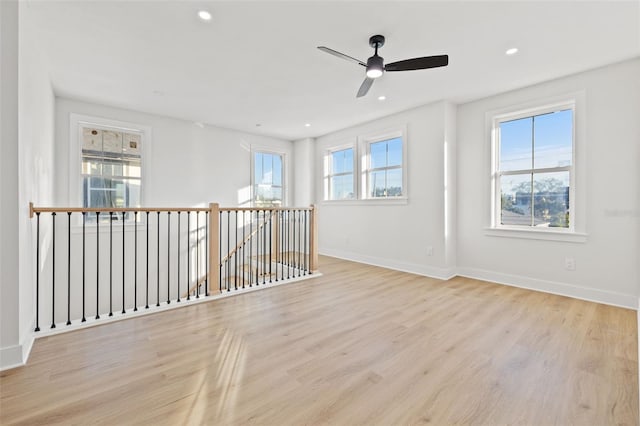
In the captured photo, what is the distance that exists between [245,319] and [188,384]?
3.37ft

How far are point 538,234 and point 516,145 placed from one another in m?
1.26

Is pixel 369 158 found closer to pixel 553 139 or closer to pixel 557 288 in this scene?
pixel 553 139

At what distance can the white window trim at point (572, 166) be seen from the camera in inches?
134

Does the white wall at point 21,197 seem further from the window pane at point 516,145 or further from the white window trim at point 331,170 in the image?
the window pane at point 516,145

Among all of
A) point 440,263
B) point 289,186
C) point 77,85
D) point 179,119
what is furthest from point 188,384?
point 289,186

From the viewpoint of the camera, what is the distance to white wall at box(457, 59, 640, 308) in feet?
10.2

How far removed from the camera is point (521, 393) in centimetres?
172

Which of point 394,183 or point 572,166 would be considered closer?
point 572,166

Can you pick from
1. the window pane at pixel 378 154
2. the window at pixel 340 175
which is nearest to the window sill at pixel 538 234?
the window pane at pixel 378 154

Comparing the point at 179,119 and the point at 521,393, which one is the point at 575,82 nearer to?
the point at 521,393

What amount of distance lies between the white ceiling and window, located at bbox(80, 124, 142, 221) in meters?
0.60

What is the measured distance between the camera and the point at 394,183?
16.9 feet

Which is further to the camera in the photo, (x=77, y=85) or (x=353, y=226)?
(x=353, y=226)

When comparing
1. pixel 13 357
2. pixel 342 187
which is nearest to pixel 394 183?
pixel 342 187
